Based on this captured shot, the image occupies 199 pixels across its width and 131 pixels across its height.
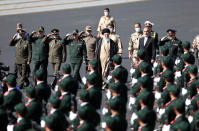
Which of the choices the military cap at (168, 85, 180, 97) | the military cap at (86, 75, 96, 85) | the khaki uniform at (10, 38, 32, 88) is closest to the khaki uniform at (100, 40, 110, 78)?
the khaki uniform at (10, 38, 32, 88)

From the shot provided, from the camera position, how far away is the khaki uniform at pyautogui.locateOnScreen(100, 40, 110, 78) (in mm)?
17953

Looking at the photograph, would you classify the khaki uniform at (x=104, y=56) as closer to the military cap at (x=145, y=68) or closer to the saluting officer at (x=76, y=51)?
the saluting officer at (x=76, y=51)

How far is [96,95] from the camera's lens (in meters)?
13.3

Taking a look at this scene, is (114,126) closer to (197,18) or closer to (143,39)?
(143,39)

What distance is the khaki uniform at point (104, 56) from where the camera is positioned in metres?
18.0

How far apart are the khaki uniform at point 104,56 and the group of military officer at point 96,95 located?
31mm

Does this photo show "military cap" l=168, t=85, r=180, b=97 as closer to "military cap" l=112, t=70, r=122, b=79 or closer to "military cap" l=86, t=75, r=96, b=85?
"military cap" l=112, t=70, r=122, b=79

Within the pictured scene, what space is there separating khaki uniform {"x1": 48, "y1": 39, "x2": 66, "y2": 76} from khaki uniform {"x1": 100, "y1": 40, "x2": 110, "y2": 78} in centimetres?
125

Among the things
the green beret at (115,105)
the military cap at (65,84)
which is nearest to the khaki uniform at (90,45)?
the military cap at (65,84)

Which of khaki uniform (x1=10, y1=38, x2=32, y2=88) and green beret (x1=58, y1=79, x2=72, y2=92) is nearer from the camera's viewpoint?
green beret (x1=58, y1=79, x2=72, y2=92)

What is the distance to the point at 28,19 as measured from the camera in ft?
95.4

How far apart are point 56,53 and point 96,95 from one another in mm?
5479

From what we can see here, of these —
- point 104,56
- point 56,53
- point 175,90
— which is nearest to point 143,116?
point 175,90

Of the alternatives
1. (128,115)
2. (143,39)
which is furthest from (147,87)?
(143,39)
